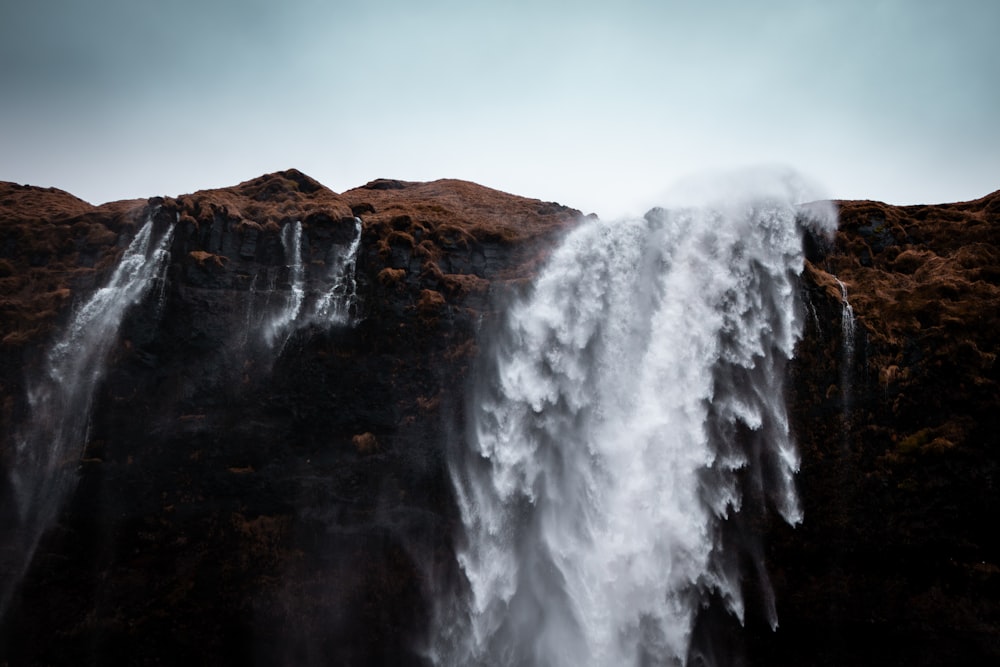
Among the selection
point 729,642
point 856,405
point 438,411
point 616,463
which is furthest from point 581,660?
point 856,405

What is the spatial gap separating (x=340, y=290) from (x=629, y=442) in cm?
1405

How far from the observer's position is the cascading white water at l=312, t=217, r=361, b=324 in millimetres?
24750

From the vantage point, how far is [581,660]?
2155 cm

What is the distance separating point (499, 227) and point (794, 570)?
64.7 ft

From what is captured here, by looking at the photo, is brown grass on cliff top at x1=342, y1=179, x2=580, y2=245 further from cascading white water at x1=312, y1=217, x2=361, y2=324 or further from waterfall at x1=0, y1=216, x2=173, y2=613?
waterfall at x1=0, y1=216, x2=173, y2=613

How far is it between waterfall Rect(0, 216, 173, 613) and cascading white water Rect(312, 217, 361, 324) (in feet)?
23.0

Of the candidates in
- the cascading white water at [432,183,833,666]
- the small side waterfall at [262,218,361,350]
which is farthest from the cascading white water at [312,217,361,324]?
the cascading white water at [432,183,833,666]

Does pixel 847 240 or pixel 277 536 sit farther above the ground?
pixel 847 240

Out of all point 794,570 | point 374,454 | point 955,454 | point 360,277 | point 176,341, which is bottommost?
point 794,570

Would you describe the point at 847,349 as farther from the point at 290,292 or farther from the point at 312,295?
the point at 290,292

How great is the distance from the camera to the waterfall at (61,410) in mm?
21953

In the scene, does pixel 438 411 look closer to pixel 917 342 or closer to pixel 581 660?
pixel 581 660

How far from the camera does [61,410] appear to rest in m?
22.8

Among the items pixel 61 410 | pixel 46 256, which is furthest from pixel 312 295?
pixel 46 256
